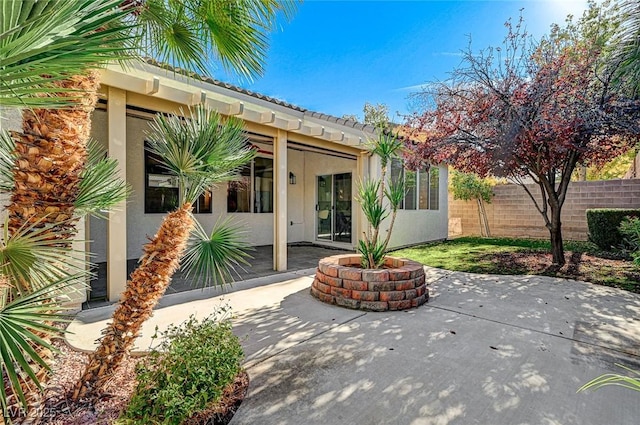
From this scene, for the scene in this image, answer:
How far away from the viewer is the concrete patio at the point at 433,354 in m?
2.57

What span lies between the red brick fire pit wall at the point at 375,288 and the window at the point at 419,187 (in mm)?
6484

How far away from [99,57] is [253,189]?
10.4 meters

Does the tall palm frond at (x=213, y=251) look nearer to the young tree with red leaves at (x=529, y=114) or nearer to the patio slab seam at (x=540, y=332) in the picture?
the patio slab seam at (x=540, y=332)

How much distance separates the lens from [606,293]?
604 centimetres

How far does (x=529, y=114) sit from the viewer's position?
23.8ft

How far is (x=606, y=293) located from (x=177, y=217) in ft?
24.4

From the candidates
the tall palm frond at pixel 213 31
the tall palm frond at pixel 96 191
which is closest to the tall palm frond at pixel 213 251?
the tall palm frond at pixel 96 191

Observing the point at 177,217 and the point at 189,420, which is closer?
the point at 189,420

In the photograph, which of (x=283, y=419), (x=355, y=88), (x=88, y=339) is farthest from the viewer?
(x=355, y=88)

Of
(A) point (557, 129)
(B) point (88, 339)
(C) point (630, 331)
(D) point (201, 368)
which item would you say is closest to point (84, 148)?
(D) point (201, 368)

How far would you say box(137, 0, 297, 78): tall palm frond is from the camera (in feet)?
10.3

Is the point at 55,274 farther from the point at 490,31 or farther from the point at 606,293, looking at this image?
the point at 490,31

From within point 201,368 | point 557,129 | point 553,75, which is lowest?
point 201,368

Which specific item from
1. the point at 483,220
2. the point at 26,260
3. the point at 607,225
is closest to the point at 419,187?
the point at 483,220
